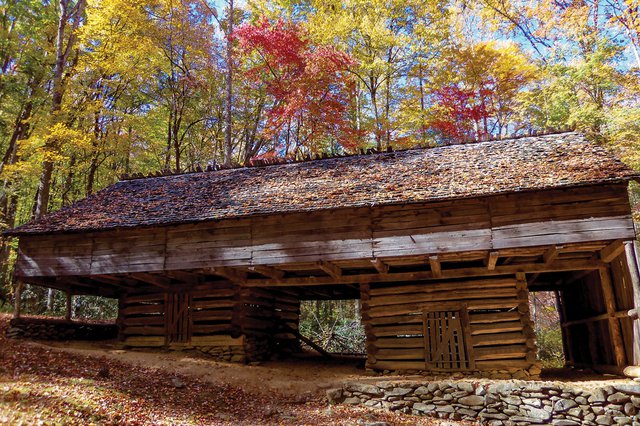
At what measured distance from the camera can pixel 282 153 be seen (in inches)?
1032

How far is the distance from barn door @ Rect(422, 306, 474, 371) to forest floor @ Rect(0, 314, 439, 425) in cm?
243

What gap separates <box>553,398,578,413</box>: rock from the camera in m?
8.79

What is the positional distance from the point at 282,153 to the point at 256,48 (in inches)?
249

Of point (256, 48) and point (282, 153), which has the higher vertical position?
point (256, 48)

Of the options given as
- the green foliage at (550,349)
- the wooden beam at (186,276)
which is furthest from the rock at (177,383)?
the green foliage at (550,349)

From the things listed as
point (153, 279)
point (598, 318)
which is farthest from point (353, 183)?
point (598, 318)

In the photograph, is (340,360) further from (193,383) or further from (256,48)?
(256,48)

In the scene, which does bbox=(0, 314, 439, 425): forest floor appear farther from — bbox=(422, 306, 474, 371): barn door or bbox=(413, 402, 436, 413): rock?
bbox=(422, 306, 474, 371): barn door

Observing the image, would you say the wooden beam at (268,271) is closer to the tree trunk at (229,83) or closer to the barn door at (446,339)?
the barn door at (446,339)

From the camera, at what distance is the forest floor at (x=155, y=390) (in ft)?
23.0

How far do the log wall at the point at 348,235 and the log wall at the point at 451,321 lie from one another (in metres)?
2.03

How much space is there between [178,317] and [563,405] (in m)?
11.3

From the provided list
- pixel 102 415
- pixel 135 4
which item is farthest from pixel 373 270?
pixel 135 4

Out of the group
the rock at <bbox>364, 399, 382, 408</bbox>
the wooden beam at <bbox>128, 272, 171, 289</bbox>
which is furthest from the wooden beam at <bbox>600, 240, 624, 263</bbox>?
the wooden beam at <bbox>128, 272, 171, 289</bbox>
